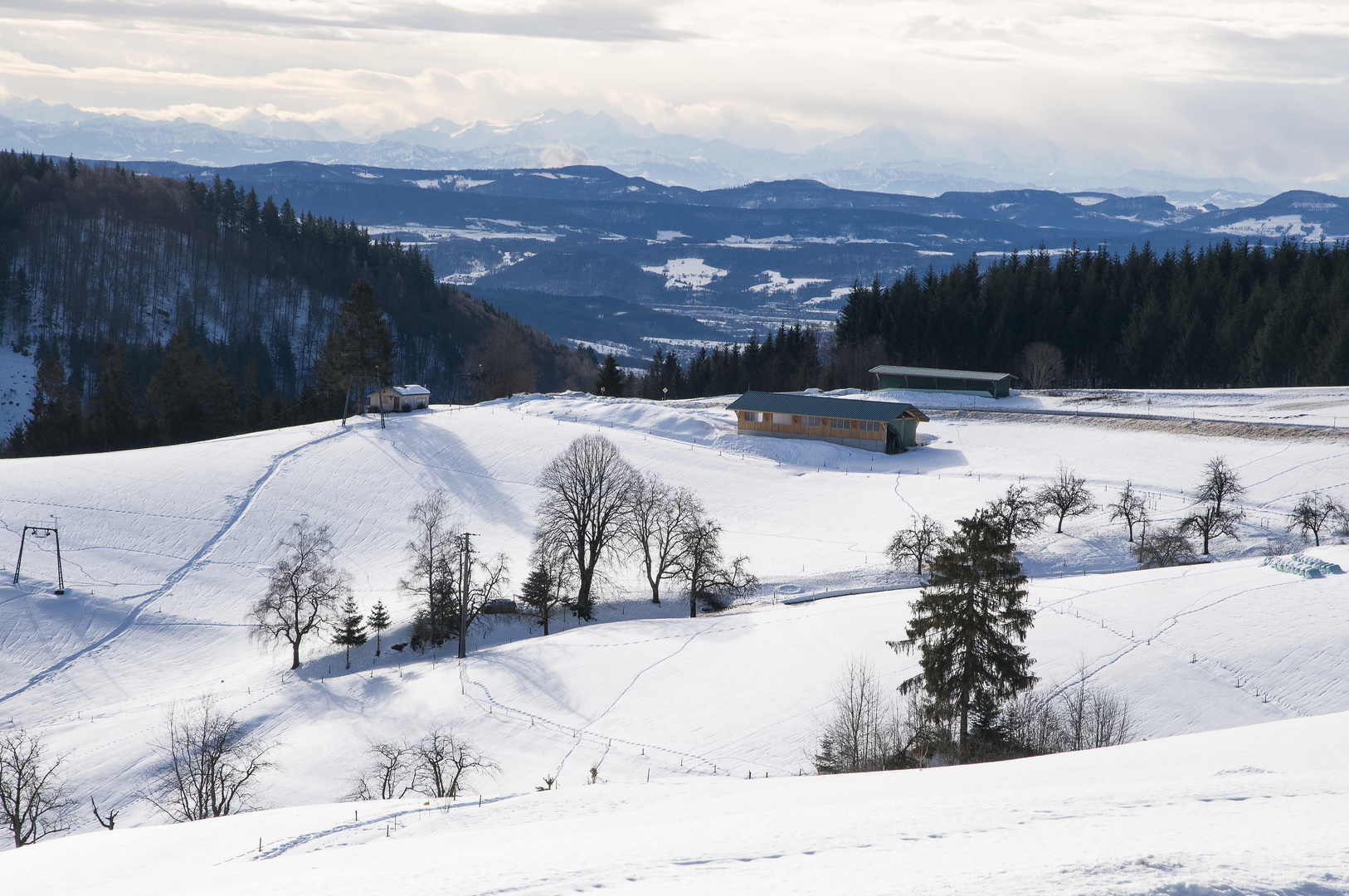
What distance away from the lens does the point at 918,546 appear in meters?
47.0

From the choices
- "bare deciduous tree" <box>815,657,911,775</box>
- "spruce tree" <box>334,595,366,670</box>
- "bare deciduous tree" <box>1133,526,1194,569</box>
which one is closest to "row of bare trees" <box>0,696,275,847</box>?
"spruce tree" <box>334,595,366,670</box>

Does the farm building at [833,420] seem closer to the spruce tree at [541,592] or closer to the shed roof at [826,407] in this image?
the shed roof at [826,407]

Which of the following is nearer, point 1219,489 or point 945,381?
point 1219,489

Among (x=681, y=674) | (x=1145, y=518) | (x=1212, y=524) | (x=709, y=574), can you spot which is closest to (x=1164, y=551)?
(x=1212, y=524)

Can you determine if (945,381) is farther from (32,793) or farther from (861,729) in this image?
(32,793)

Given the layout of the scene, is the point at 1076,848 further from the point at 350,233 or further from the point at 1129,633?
the point at 350,233

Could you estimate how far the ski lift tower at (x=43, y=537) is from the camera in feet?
152

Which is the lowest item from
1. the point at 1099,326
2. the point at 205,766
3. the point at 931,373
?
the point at 205,766

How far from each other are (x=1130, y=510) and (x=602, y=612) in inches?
1151

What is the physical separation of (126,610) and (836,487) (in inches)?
1668

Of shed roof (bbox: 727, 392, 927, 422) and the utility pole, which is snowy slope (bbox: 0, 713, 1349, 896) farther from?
shed roof (bbox: 727, 392, 927, 422)

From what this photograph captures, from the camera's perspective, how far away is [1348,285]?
91875 mm

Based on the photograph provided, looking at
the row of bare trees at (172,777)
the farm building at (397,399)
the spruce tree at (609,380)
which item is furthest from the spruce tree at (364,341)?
the row of bare trees at (172,777)

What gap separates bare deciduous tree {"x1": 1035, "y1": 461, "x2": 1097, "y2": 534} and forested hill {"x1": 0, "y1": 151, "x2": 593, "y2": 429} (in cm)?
8231
